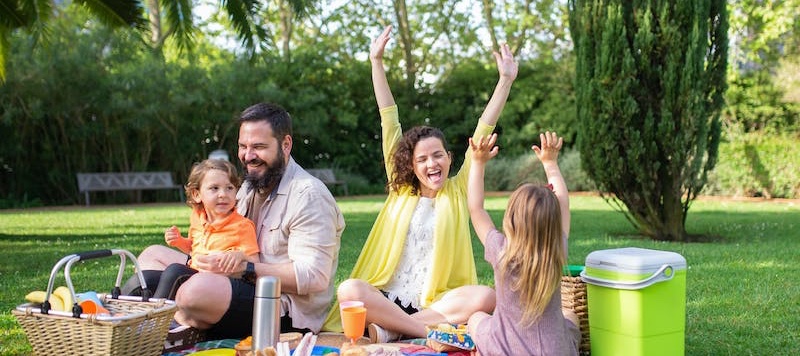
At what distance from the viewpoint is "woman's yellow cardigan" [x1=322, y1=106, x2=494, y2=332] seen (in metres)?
4.16

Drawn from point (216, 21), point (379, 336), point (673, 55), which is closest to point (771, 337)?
point (379, 336)

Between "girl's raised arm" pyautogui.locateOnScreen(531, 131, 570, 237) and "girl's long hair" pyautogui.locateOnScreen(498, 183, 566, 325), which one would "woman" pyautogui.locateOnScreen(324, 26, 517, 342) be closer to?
"girl's raised arm" pyautogui.locateOnScreen(531, 131, 570, 237)

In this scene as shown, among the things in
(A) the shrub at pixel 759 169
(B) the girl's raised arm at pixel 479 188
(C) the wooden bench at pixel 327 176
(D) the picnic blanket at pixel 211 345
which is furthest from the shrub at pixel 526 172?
(D) the picnic blanket at pixel 211 345

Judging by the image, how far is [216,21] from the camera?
92.9ft

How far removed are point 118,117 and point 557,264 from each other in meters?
16.3

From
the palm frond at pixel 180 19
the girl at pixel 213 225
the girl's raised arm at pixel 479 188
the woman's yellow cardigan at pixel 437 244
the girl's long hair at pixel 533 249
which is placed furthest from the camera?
the palm frond at pixel 180 19

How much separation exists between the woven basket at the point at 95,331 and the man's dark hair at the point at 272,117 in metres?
1.08

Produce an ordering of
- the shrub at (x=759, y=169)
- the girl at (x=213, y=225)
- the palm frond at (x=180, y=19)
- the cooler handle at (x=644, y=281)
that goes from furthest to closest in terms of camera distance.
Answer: the shrub at (x=759, y=169)
the palm frond at (x=180, y=19)
the girl at (x=213, y=225)
the cooler handle at (x=644, y=281)

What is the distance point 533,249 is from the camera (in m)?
3.35

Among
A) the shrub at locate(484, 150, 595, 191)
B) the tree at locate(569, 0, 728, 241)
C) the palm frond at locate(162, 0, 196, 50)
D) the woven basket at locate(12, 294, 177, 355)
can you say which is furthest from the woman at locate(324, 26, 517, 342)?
the shrub at locate(484, 150, 595, 191)

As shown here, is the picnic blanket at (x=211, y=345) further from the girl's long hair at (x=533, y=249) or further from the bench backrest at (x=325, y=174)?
the bench backrest at (x=325, y=174)

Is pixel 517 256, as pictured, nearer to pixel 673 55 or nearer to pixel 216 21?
pixel 673 55

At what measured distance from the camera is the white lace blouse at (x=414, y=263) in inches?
167

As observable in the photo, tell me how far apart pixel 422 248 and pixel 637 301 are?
122cm
